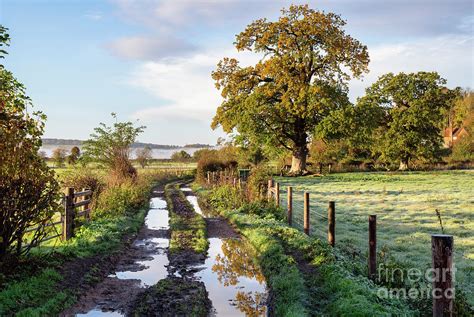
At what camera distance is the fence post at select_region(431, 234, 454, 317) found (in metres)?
5.91

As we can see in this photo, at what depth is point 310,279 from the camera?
29.0 ft

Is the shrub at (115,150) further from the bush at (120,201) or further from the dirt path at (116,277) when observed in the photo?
the dirt path at (116,277)

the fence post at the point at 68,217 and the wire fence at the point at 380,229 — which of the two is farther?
the fence post at the point at 68,217

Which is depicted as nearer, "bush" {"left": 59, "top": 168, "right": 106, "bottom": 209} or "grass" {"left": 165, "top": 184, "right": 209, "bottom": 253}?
"grass" {"left": 165, "top": 184, "right": 209, "bottom": 253}

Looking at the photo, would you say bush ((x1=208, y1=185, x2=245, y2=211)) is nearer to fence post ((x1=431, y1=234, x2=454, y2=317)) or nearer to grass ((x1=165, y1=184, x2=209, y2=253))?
grass ((x1=165, y1=184, x2=209, y2=253))

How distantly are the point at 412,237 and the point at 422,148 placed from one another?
37917 millimetres

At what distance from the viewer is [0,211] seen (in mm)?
8328

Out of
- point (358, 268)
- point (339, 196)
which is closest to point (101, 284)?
point (358, 268)

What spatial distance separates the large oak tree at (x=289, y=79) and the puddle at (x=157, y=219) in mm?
19469

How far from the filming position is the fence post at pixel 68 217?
12.7 metres

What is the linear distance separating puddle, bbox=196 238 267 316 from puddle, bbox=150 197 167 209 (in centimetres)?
1036

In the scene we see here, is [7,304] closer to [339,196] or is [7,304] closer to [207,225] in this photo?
[207,225]

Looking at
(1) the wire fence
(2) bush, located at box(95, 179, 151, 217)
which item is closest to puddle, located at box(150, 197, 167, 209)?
(2) bush, located at box(95, 179, 151, 217)

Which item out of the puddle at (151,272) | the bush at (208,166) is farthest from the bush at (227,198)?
the bush at (208,166)
